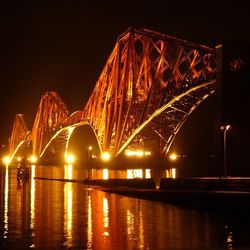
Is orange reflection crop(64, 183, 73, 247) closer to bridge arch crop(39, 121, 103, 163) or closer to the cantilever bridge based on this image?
the cantilever bridge

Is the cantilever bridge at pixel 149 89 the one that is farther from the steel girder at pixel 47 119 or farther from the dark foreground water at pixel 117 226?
the steel girder at pixel 47 119

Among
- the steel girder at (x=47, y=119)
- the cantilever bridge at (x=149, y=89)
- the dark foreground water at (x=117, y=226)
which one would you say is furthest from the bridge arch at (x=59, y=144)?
the dark foreground water at (x=117, y=226)

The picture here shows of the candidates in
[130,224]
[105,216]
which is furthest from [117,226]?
[105,216]

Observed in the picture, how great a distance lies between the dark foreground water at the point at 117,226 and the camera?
14.6 m

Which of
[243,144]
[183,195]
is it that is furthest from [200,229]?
[243,144]

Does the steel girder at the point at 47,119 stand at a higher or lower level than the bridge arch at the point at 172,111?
higher

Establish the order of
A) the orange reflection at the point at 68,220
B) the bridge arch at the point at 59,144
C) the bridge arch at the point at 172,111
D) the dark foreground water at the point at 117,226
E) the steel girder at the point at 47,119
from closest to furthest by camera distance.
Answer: the dark foreground water at the point at 117,226
the orange reflection at the point at 68,220
the bridge arch at the point at 172,111
the steel girder at the point at 47,119
the bridge arch at the point at 59,144

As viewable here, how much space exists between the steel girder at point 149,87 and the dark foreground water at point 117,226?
149 ft

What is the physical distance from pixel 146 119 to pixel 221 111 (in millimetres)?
33411

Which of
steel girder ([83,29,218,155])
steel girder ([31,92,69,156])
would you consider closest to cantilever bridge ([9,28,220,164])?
steel girder ([83,29,218,155])

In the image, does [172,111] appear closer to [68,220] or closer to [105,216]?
[105,216]

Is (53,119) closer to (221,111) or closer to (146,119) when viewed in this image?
(146,119)

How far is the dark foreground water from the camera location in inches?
574

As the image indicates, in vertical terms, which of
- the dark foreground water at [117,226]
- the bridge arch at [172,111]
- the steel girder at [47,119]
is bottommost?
the dark foreground water at [117,226]
